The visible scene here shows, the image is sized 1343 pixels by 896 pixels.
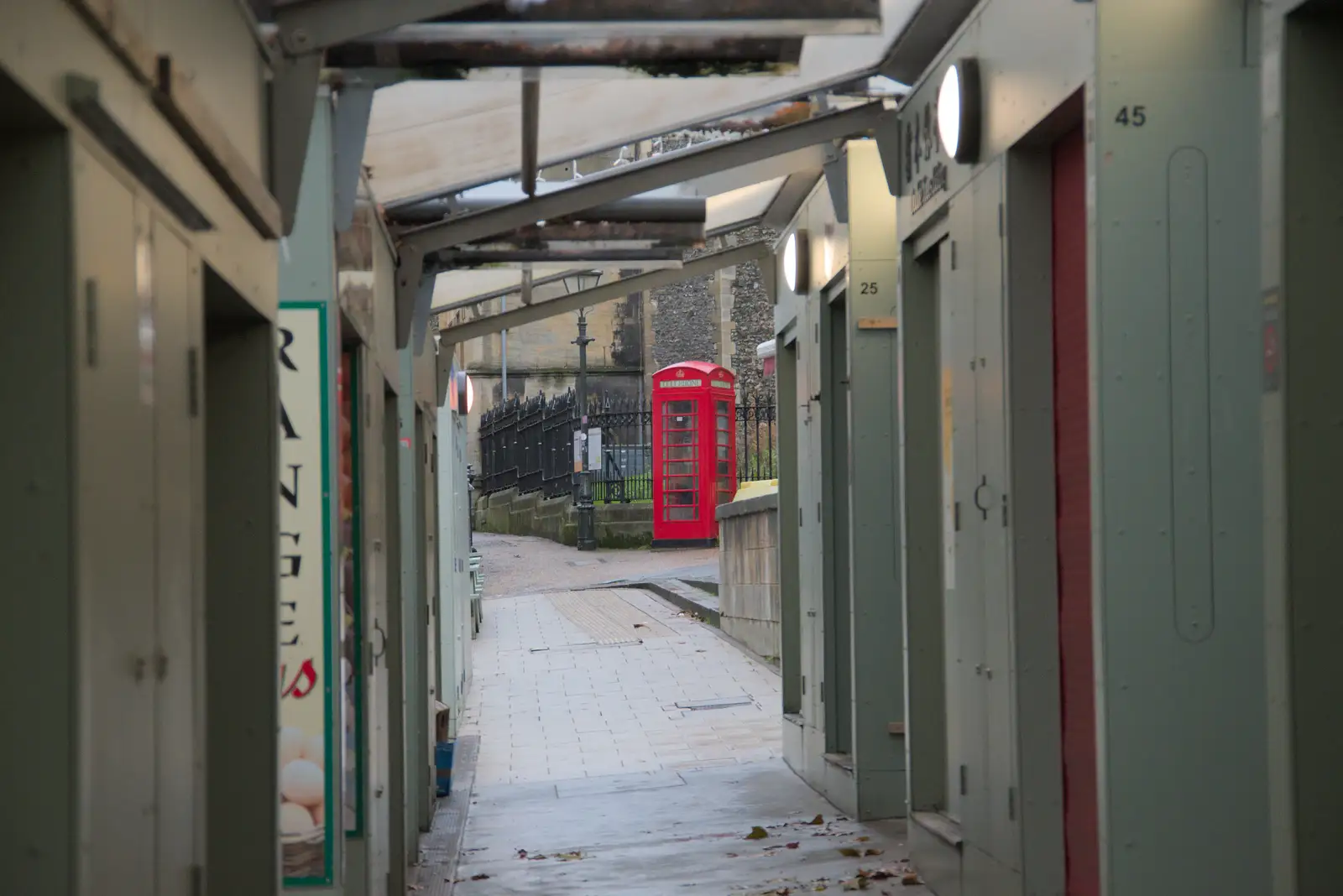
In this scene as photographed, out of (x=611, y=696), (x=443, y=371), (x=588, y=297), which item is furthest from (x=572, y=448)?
(x=588, y=297)

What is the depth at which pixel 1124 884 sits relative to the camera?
4895 mm

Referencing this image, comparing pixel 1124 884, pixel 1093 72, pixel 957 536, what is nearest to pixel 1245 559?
pixel 1124 884

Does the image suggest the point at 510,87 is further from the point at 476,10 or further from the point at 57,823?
the point at 57,823

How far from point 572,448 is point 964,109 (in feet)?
89.6

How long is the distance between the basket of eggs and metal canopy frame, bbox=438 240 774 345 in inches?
284

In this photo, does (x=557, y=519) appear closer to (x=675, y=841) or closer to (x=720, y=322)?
(x=720, y=322)

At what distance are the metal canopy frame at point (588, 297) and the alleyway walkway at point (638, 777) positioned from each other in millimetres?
3072

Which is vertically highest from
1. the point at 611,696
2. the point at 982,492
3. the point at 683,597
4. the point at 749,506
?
the point at 982,492

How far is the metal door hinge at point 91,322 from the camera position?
8.28 ft

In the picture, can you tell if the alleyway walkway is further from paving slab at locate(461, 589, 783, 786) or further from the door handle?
the door handle

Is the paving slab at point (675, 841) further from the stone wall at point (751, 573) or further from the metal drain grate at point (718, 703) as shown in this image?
the stone wall at point (751, 573)

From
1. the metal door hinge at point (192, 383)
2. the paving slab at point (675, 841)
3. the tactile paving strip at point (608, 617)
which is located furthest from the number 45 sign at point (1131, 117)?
the tactile paving strip at point (608, 617)

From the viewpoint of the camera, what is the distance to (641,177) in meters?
8.43

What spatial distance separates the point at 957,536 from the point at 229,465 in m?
3.31
